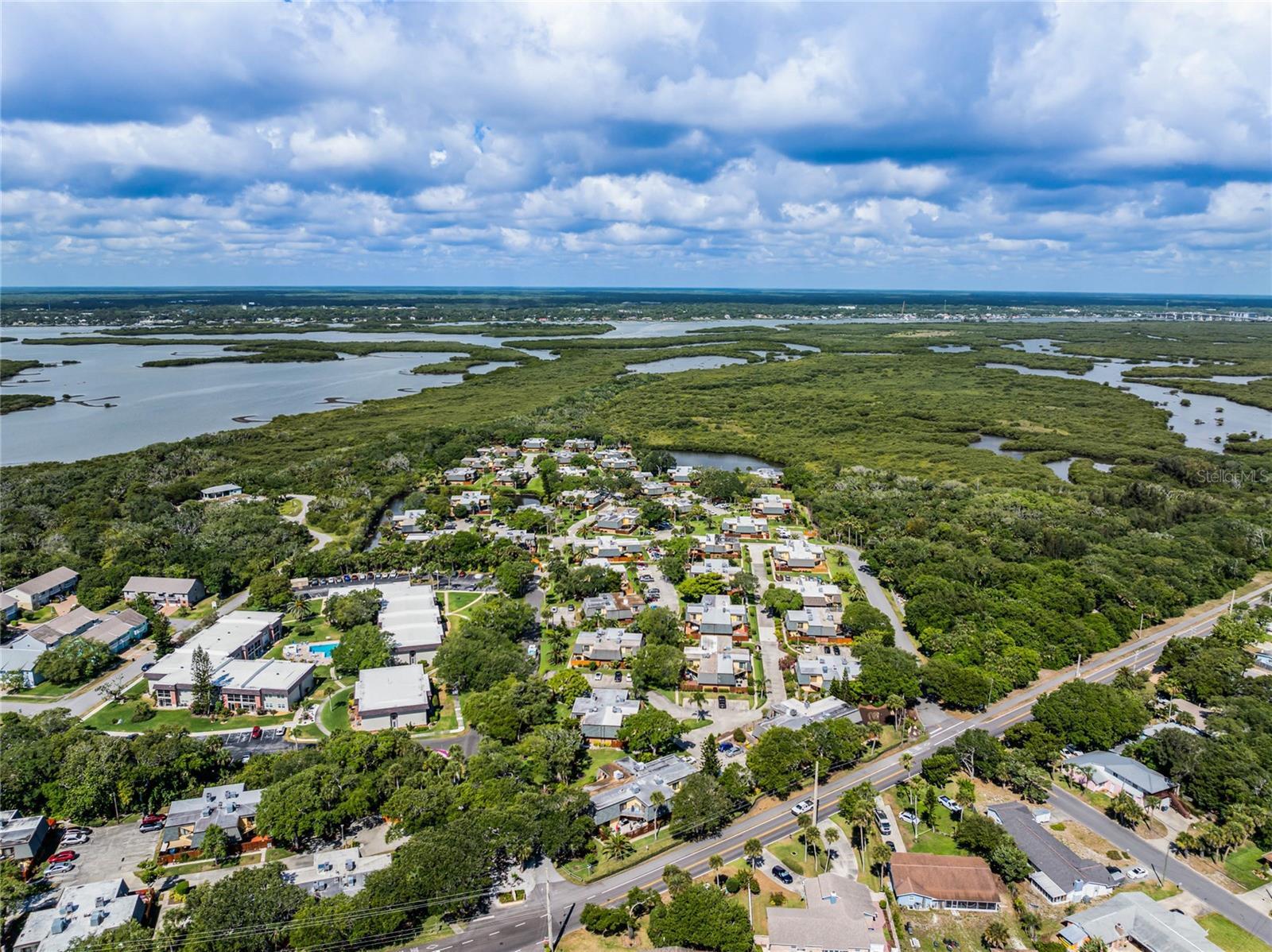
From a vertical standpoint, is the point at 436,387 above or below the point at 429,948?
above

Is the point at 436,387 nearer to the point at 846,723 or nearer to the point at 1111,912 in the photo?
the point at 846,723

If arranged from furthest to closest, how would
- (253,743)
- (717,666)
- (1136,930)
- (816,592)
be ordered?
(816,592) < (717,666) < (253,743) < (1136,930)

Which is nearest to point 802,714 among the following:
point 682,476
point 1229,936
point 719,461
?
point 1229,936

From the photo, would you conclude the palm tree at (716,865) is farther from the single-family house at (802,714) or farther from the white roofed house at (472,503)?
the white roofed house at (472,503)

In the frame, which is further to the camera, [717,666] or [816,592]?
[816,592]

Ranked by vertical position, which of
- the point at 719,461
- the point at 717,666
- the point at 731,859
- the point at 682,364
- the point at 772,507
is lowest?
the point at 731,859

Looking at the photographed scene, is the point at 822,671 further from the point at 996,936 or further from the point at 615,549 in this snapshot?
the point at 615,549

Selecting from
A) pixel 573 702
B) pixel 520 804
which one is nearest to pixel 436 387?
pixel 573 702
